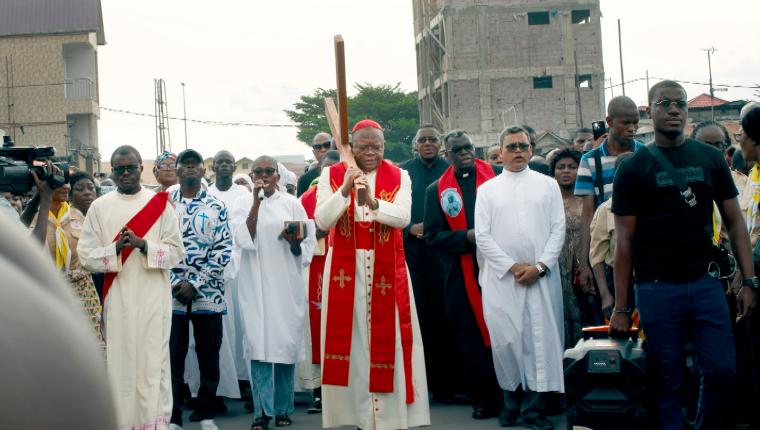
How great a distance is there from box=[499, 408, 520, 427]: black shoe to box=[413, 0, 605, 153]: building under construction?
43560 millimetres

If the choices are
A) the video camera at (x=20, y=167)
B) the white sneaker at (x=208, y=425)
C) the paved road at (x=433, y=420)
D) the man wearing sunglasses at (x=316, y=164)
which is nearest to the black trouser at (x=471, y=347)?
the paved road at (x=433, y=420)

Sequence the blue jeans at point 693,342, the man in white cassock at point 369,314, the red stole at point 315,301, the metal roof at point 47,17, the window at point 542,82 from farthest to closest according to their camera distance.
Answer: the window at point 542,82, the metal roof at point 47,17, the red stole at point 315,301, the man in white cassock at point 369,314, the blue jeans at point 693,342

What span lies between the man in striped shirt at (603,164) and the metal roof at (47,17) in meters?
37.6

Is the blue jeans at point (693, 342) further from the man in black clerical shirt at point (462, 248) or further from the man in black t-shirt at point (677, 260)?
the man in black clerical shirt at point (462, 248)

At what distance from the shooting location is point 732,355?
248 inches

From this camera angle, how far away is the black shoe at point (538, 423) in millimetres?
8594

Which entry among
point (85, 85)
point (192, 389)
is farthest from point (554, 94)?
point (192, 389)

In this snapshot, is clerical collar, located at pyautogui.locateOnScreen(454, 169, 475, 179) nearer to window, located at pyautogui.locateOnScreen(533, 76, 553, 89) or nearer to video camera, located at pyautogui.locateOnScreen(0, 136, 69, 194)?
video camera, located at pyautogui.locateOnScreen(0, 136, 69, 194)

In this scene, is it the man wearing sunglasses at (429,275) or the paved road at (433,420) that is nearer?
the paved road at (433,420)

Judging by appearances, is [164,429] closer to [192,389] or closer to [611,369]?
[192,389]

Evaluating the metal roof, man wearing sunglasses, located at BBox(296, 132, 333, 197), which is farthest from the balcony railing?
man wearing sunglasses, located at BBox(296, 132, 333, 197)

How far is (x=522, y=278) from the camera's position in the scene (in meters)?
8.84

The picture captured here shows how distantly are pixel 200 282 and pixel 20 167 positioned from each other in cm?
302

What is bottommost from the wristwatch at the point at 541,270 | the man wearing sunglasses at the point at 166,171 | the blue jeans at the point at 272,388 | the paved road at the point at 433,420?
the paved road at the point at 433,420
